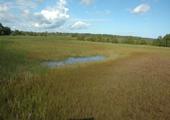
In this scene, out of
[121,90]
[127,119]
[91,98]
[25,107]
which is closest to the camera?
[127,119]

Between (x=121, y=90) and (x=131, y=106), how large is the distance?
1.39 metres

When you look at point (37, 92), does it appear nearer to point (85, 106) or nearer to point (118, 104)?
point (85, 106)

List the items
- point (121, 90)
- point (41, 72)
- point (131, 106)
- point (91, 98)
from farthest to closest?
point (41, 72), point (121, 90), point (91, 98), point (131, 106)

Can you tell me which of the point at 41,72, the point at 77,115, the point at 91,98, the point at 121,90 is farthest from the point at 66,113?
the point at 41,72

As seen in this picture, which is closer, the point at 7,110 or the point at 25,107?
the point at 7,110

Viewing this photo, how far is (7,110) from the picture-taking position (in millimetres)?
3504

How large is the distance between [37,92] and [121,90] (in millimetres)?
4192

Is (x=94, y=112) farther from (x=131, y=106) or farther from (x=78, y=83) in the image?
(x=78, y=83)

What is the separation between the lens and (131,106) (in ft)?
13.3

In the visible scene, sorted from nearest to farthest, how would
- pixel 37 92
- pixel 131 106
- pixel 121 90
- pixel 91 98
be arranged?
pixel 131 106 < pixel 91 98 < pixel 37 92 < pixel 121 90

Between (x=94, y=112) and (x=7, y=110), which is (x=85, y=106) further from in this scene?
(x=7, y=110)

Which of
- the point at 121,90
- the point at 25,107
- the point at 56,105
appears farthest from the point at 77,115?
the point at 121,90

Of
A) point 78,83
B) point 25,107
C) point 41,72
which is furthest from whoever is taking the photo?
point 41,72

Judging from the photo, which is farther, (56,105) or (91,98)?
(91,98)
